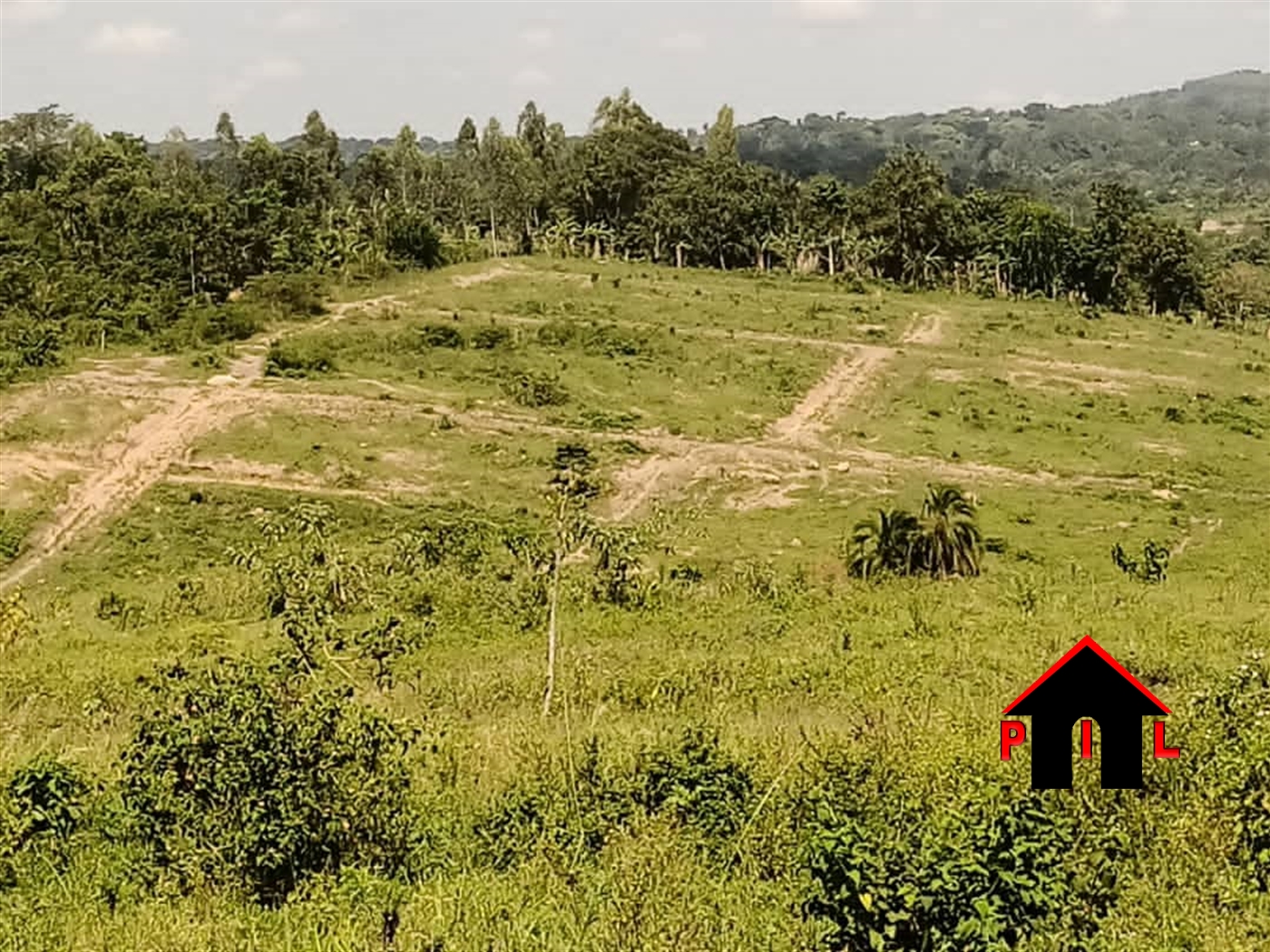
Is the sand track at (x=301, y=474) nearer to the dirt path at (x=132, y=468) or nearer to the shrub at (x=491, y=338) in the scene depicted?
the dirt path at (x=132, y=468)

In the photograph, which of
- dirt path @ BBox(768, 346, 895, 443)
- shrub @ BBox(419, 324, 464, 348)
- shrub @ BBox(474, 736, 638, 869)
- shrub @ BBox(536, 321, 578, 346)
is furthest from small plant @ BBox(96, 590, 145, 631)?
shrub @ BBox(536, 321, 578, 346)

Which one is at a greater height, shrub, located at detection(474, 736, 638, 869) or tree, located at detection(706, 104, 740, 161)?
tree, located at detection(706, 104, 740, 161)

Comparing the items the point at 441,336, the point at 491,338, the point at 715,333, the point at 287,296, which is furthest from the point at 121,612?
the point at 715,333

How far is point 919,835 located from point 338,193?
68061mm

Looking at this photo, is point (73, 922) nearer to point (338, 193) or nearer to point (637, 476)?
point (637, 476)

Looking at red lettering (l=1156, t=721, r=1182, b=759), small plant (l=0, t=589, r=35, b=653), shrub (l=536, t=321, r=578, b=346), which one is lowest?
small plant (l=0, t=589, r=35, b=653)

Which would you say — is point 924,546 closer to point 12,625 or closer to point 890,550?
point 890,550

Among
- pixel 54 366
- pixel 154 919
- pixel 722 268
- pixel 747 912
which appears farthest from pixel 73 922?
pixel 722 268

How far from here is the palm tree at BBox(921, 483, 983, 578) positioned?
19169 millimetres

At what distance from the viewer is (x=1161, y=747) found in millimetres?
7035

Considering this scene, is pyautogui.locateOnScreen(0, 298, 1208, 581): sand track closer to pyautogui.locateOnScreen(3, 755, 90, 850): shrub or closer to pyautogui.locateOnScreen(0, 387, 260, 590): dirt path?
pyautogui.locateOnScreen(0, 387, 260, 590): dirt path

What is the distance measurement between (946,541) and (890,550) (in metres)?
0.89

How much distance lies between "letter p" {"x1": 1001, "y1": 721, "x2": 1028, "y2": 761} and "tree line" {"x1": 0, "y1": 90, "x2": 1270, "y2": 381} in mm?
31512

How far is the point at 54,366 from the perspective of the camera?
32.4 metres
